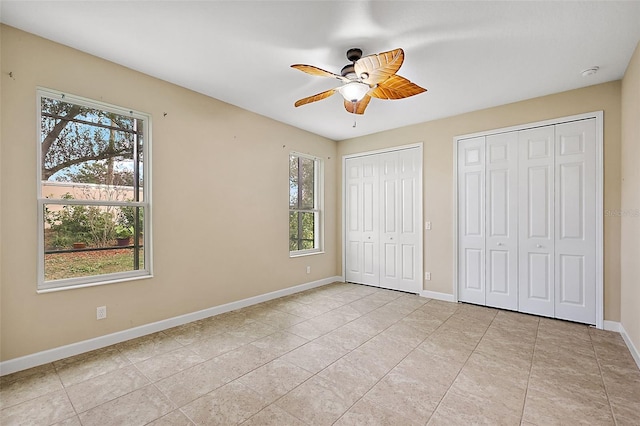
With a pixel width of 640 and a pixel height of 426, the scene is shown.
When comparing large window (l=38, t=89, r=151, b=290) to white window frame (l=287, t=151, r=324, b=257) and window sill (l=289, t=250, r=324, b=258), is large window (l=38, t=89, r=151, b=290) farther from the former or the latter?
white window frame (l=287, t=151, r=324, b=257)

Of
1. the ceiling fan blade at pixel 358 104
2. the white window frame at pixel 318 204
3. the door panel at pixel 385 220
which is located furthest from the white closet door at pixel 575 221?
the white window frame at pixel 318 204

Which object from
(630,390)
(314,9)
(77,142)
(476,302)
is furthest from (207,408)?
(476,302)

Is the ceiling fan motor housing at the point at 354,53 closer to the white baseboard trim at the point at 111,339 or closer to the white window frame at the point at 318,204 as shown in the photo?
the white window frame at the point at 318,204

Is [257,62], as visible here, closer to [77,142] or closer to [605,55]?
[77,142]

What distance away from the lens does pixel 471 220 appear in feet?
13.8

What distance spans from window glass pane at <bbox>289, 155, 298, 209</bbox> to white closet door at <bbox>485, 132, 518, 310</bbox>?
113 inches

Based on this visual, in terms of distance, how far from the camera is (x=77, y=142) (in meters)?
2.75

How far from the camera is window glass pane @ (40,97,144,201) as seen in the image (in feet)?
8.55

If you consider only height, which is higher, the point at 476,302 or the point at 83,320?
the point at 83,320

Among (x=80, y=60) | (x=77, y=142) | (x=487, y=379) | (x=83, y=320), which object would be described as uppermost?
(x=80, y=60)

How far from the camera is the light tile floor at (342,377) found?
188 centimetres

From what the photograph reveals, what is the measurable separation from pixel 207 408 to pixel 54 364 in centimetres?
158

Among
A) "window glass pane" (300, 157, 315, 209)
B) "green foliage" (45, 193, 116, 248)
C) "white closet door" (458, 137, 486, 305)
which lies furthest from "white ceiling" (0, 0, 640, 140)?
"window glass pane" (300, 157, 315, 209)

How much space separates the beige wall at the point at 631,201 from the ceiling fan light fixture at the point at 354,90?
2323 mm
